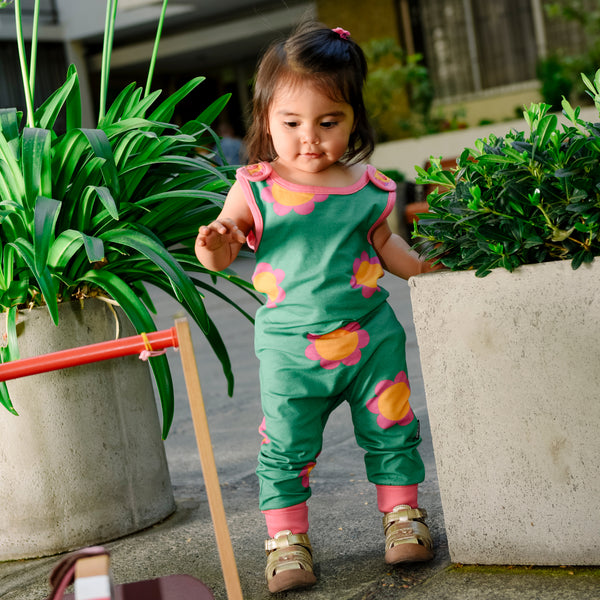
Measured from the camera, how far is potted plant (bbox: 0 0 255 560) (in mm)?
2354

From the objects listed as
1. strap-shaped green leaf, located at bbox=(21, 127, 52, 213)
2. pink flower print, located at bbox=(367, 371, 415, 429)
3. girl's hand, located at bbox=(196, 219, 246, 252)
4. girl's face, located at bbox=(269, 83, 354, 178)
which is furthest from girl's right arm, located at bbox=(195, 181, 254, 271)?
strap-shaped green leaf, located at bbox=(21, 127, 52, 213)

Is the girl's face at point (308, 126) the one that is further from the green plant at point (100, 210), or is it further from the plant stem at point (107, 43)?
the plant stem at point (107, 43)

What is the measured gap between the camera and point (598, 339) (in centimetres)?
183

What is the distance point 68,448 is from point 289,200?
99 cm

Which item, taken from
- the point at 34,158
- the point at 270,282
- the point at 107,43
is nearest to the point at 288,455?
the point at 270,282

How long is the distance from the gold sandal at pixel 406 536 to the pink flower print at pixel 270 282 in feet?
1.97

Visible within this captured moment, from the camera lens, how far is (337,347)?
6.66 ft

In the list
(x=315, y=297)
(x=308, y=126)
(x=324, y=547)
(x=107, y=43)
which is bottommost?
(x=324, y=547)

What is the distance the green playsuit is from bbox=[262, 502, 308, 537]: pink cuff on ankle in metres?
0.02

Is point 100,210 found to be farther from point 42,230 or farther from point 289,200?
point 289,200

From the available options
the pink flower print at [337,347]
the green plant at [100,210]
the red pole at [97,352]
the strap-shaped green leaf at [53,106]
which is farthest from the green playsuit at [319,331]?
the strap-shaped green leaf at [53,106]

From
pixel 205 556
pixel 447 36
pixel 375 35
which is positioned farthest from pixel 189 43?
pixel 205 556

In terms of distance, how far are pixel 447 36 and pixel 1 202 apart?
11818mm

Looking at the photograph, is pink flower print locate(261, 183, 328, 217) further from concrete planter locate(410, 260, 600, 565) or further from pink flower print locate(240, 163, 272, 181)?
concrete planter locate(410, 260, 600, 565)
